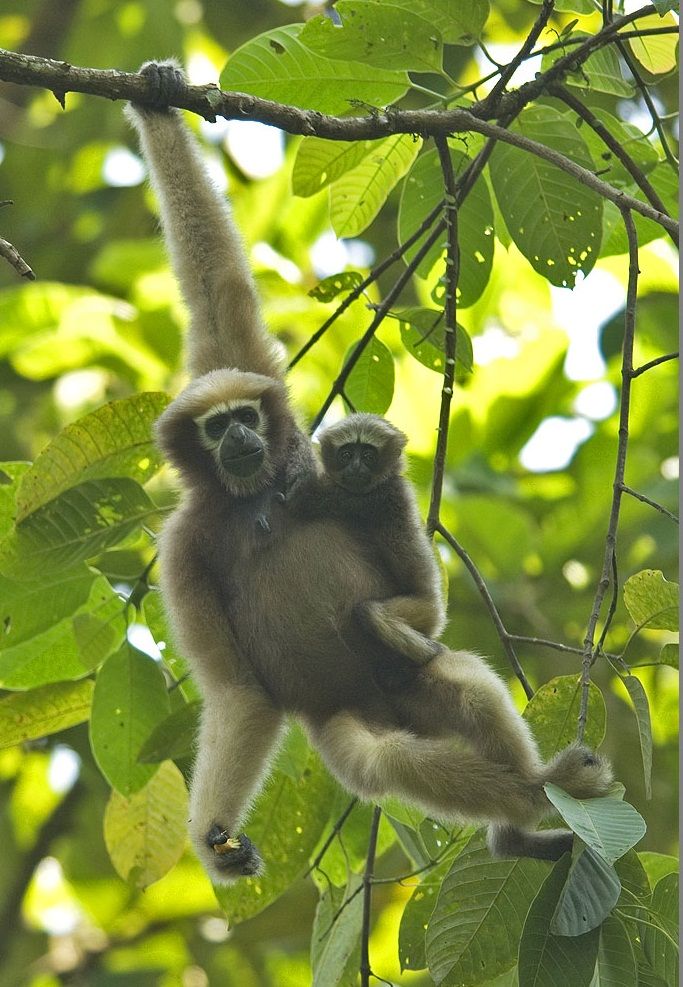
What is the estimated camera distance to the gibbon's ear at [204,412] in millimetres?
3467

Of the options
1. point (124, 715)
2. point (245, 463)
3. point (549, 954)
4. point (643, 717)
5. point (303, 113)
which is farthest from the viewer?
point (124, 715)

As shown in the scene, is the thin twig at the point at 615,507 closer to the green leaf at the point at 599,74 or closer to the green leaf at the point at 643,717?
the green leaf at the point at 643,717

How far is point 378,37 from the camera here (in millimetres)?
3129

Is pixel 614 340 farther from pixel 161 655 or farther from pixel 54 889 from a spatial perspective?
pixel 54 889

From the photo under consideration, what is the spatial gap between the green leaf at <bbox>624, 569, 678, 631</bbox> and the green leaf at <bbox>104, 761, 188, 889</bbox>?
159 centimetres

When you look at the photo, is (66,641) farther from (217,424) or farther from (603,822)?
(603,822)

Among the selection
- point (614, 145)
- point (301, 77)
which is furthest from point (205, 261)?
point (614, 145)

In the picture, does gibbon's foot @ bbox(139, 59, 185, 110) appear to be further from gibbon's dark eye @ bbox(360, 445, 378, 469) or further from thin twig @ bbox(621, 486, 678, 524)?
thin twig @ bbox(621, 486, 678, 524)

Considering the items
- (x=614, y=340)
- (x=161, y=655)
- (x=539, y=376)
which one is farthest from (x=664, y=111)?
(x=161, y=655)

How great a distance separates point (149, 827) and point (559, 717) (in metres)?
1.45

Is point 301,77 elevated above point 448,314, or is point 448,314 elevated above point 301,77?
point 301,77

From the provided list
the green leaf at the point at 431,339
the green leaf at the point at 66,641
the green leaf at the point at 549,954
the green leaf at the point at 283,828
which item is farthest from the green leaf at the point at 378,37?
the green leaf at the point at 549,954

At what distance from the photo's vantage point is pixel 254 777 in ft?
10.9

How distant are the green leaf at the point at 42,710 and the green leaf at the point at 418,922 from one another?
1150 mm
